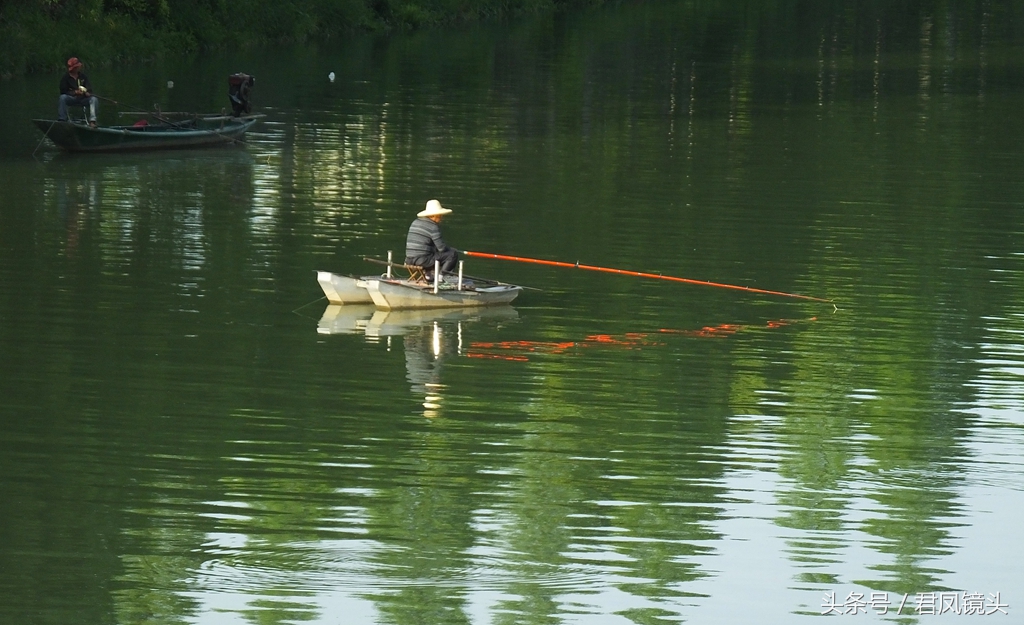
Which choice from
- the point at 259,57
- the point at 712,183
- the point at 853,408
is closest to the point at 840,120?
the point at 712,183

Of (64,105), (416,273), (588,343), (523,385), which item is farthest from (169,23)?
(523,385)

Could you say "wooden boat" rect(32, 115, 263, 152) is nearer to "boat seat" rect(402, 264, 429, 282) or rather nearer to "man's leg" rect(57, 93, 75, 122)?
"man's leg" rect(57, 93, 75, 122)

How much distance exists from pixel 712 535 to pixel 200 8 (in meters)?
46.2

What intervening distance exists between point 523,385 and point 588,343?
2157 millimetres

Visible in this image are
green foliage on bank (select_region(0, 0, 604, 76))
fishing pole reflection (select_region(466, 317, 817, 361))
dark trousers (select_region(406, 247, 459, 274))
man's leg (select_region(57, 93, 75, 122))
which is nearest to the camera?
fishing pole reflection (select_region(466, 317, 817, 361))

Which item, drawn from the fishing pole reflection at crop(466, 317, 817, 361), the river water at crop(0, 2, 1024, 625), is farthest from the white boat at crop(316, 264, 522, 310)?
the fishing pole reflection at crop(466, 317, 817, 361)

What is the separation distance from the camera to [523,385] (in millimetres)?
18172

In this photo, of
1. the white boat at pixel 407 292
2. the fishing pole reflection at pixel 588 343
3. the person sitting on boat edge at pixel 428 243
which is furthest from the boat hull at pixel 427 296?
the fishing pole reflection at pixel 588 343

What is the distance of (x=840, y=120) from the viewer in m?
42.4

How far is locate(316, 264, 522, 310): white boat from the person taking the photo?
21047mm

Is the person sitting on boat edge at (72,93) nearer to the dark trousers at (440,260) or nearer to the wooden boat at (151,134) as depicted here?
the wooden boat at (151,134)

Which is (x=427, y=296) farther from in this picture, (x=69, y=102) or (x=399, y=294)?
(x=69, y=102)

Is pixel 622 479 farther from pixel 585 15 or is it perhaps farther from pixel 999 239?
pixel 585 15

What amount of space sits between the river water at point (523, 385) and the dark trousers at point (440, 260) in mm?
560
